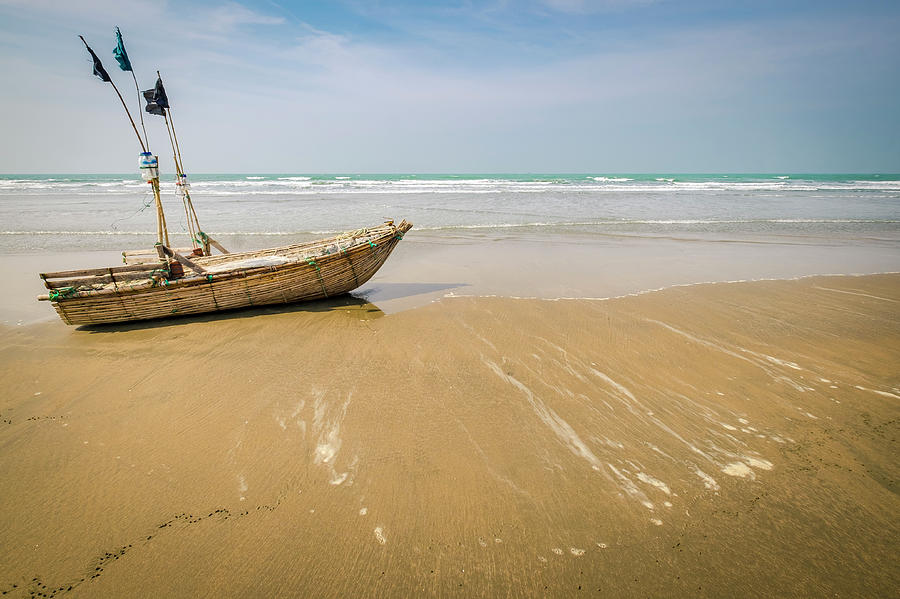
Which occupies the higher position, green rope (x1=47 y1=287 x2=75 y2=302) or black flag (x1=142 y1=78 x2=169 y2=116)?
black flag (x1=142 y1=78 x2=169 y2=116)

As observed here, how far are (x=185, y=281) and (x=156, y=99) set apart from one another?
4.49m

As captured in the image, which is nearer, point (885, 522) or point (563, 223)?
point (885, 522)

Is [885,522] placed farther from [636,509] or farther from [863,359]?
[863,359]

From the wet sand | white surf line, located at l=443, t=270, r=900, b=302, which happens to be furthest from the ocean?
the wet sand

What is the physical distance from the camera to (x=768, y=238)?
1420cm

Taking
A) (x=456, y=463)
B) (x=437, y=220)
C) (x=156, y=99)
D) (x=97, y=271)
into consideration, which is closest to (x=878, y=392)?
(x=456, y=463)

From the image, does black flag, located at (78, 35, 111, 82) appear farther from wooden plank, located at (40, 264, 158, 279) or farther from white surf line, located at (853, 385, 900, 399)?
white surf line, located at (853, 385, 900, 399)

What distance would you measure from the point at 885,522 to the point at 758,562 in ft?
3.84

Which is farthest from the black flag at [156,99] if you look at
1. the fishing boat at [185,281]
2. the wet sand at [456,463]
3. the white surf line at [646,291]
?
the white surf line at [646,291]

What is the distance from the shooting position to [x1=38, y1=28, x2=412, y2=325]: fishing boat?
21.2ft

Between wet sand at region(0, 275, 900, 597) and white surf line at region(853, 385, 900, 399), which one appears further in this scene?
white surf line at region(853, 385, 900, 399)

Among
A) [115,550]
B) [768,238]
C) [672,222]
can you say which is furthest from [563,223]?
[115,550]

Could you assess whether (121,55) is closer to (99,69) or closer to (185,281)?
(99,69)

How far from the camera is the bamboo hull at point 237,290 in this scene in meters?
6.56
